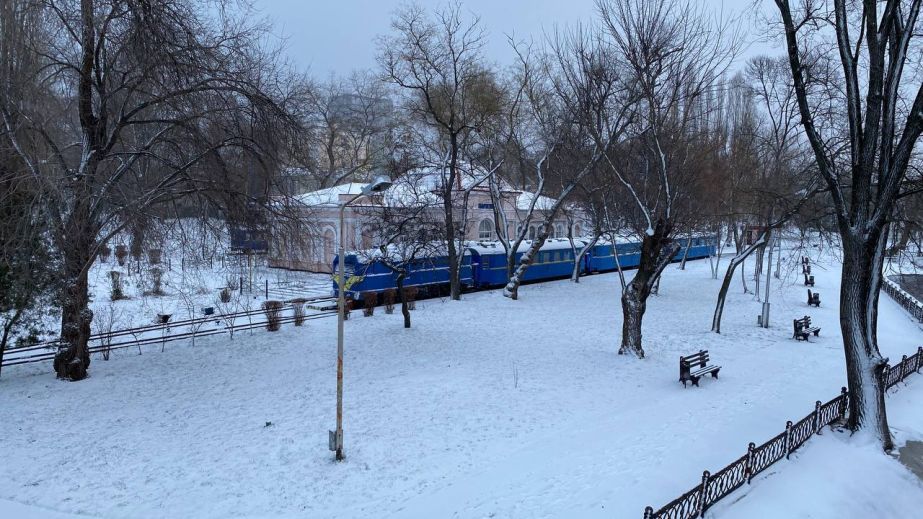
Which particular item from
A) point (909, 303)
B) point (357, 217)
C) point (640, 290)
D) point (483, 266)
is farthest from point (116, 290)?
point (909, 303)

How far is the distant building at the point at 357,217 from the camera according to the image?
13184 mm

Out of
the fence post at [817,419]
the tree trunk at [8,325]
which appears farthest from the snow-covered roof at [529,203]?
the tree trunk at [8,325]

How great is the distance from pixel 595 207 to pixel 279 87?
17032 millimetres

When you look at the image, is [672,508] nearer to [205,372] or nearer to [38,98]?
[205,372]

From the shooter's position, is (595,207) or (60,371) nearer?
(60,371)

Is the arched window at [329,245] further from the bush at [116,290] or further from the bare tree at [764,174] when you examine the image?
the bare tree at [764,174]

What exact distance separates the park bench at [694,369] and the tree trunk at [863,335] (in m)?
3.02

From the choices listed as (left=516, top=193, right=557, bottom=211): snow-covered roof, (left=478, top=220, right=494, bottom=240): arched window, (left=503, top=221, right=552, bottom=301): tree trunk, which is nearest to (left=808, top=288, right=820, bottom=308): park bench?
(left=503, top=221, right=552, bottom=301): tree trunk

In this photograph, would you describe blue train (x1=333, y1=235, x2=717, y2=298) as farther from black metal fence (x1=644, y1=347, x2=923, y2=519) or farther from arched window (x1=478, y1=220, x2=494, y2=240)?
black metal fence (x1=644, y1=347, x2=923, y2=519)

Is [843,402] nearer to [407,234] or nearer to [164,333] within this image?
[407,234]

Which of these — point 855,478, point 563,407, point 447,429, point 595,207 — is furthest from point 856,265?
point 595,207

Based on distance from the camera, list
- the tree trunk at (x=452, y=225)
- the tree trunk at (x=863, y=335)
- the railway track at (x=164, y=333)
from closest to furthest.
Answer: the tree trunk at (x=863, y=335), the railway track at (x=164, y=333), the tree trunk at (x=452, y=225)

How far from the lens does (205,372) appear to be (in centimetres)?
1242

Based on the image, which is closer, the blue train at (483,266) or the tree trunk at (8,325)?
the tree trunk at (8,325)
